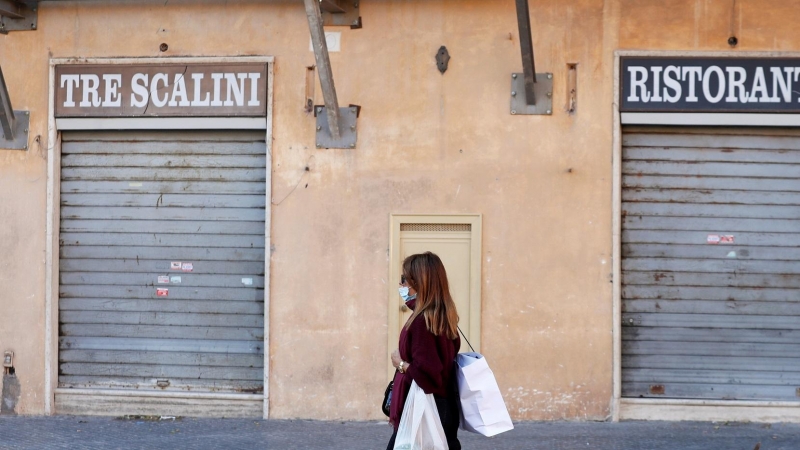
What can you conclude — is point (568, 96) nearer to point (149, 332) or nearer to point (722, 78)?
point (722, 78)

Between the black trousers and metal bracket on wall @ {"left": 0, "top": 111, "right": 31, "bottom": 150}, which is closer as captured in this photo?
the black trousers

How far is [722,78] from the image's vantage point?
970 centimetres

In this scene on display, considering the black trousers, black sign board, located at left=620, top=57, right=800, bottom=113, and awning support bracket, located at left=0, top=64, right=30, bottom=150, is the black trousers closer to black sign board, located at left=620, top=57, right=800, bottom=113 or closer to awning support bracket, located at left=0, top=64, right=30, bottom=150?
black sign board, located at left=620, top=57, right=800, bottom=113

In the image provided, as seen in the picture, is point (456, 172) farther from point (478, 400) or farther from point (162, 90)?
point (478, 400)

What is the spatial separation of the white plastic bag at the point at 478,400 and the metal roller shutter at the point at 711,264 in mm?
4562

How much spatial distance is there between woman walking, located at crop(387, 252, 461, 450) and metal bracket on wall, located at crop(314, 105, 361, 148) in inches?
174

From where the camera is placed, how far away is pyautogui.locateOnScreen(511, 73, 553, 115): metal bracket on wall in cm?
979

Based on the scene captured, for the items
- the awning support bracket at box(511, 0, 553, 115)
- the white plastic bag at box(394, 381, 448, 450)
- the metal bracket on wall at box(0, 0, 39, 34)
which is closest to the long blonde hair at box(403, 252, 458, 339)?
the white plastic bag at box(394, 381, 448, 450)

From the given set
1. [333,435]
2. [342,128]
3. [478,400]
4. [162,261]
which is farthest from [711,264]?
[162,261]

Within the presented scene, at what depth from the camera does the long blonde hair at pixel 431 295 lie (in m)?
5.59

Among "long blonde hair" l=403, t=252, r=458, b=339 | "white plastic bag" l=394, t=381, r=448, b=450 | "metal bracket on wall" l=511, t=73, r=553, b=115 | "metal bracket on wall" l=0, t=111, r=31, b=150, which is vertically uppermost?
"metal bracket on wall" l=511, t=73, r=553, b=115

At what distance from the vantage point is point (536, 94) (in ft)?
32.1

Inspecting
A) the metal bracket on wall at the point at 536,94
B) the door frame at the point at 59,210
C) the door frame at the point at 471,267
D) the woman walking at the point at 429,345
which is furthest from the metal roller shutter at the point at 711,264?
the woman walking at the point at 429,345

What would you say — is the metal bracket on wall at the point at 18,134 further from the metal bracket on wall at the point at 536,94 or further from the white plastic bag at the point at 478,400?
the white plastic bag at the point at 478,400
